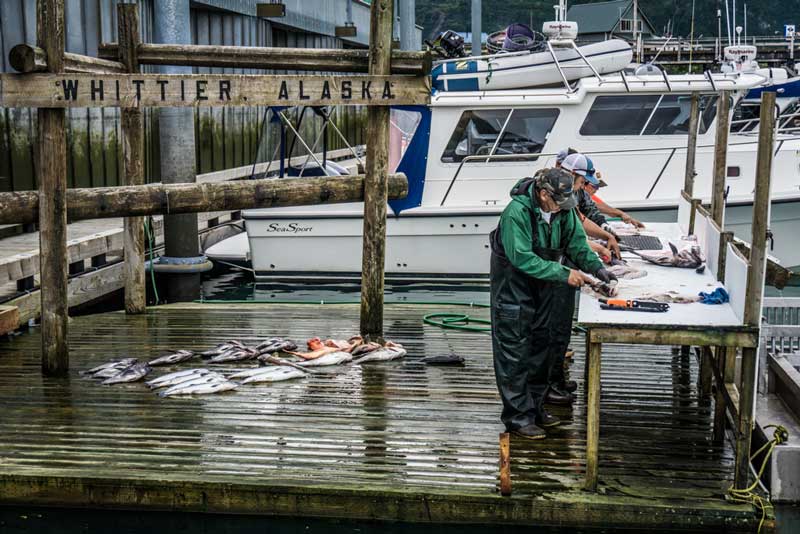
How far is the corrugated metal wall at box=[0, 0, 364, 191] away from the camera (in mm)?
12875

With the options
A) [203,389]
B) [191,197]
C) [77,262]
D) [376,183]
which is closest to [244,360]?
[203,389]

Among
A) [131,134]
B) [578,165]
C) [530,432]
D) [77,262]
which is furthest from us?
[77,262]

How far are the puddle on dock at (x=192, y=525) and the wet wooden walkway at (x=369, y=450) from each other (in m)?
0.11

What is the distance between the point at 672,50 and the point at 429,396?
50244 mm

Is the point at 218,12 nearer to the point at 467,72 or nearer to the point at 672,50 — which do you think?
the point at 467,72

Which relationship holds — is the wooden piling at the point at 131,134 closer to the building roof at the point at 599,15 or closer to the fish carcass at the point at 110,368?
the fish carcass at the point at 110,368

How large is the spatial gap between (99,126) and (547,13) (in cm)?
6532

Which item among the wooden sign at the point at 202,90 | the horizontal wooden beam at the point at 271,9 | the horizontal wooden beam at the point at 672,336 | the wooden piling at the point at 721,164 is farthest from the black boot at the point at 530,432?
the horizontal wooden beam at the point at 271,9

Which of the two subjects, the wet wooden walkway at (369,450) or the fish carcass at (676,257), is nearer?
the wet wooden walkway at (369,450)

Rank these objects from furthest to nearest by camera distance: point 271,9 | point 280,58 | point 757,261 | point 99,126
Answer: point 271,9 → point 99,126 → point 280,58 → point 757,261

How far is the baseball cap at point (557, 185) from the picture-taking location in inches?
225

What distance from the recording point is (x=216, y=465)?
5.79 meters

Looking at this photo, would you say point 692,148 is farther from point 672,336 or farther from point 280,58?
point 672,336

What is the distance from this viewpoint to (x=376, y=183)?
26.5 ft
